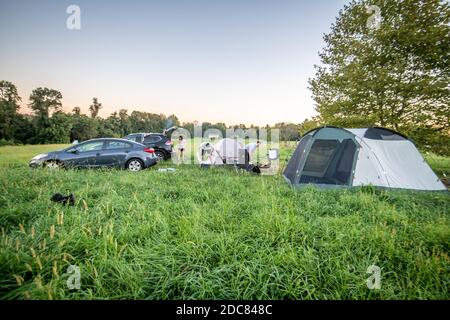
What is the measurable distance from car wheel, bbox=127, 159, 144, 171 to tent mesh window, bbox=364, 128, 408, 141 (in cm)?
849

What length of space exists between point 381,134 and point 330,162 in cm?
171

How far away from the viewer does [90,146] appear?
27.6 ft

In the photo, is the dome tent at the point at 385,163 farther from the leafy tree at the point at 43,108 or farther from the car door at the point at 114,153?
the leafy tree at the point at 43,108

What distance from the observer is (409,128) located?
303 inches

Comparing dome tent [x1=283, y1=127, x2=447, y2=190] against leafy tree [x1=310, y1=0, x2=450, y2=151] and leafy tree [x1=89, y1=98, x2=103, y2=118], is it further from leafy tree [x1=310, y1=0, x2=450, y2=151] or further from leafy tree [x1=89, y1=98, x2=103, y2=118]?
leafy tree [x1=89, y1=98, x2=103, y2=118]

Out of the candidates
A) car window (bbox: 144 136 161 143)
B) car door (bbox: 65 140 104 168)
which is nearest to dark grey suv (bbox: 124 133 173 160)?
car window (bbox: 144 136 161 143)

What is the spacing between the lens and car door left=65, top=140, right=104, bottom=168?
8062 millimetres

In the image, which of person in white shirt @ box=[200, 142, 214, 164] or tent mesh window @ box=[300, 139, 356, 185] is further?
person in white shirt @ box=[200, 142, 214, 164]

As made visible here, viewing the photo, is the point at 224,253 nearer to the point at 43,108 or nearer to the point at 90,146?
the point at 90,146

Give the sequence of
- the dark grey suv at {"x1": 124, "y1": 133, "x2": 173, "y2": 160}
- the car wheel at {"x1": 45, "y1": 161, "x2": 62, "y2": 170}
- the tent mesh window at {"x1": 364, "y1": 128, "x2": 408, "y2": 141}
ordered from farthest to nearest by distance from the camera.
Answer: the dark grey suv at {"x1": 124, "y1": 133, "x2": 173, "y2": 160}
the car wheel at {"x1": 45, "y1": 161, "x2": 62, "y2": 170}
the tent mesh window at {"x1": 364, "y1": 128, "x2": 408, "y2": 141}

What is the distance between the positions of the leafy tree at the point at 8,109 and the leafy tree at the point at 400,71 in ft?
179

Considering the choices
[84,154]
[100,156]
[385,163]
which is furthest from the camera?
[100,156]

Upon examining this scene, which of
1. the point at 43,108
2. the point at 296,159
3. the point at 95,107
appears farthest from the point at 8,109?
the point at 296,159
